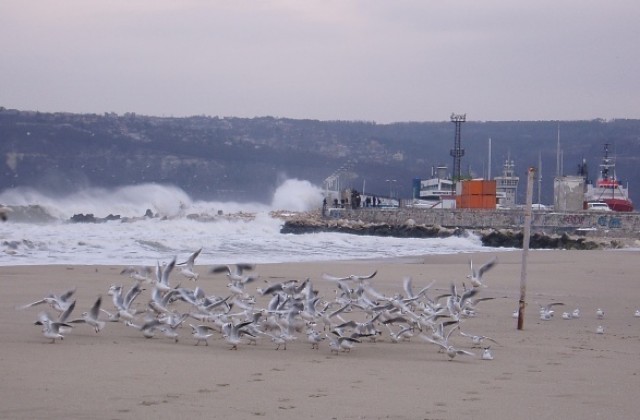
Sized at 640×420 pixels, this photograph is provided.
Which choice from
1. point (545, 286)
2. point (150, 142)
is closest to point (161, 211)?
point (545, 286)

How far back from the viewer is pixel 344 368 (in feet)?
26.0

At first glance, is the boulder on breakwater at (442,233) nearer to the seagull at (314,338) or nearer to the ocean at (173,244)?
the ocean at (173,244)

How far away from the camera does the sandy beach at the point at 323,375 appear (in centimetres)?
628

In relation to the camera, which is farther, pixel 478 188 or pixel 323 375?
pixel 478 188

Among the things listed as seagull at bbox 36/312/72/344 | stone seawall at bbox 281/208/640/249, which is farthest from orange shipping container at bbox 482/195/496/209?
seagull at bbox 36/312/72/344

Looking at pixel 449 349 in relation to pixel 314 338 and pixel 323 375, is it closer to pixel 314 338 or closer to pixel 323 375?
pixel 314 338

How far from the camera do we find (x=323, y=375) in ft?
24.7

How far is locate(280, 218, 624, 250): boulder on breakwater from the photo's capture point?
111ft

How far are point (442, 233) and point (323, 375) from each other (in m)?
32.2

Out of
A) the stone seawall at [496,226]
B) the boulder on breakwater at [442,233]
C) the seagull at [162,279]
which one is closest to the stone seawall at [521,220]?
the stone seawall at [496,226]

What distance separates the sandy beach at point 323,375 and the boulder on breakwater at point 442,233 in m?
21.9

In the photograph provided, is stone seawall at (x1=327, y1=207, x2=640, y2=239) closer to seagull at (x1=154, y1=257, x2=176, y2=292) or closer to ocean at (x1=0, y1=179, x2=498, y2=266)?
ocean at (x1=0, y1=179, x2=498, y2=266)

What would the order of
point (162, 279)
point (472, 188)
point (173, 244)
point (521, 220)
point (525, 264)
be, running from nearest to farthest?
point (162, 279) < point (525, 264) < point (173, 244) < point (521, 220) < point (472, 188)

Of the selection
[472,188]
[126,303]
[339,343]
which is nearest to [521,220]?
[472,188]
